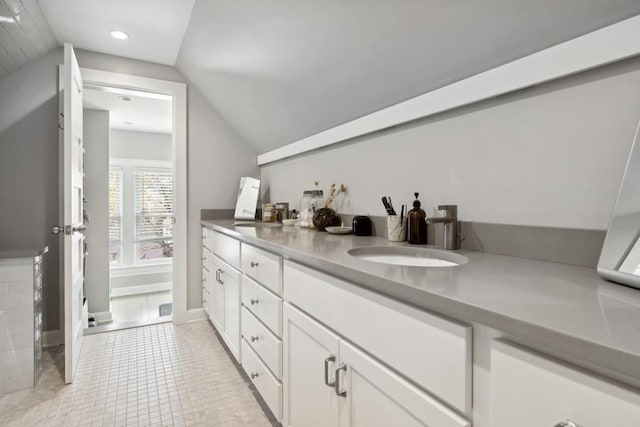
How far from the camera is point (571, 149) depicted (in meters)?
0.99

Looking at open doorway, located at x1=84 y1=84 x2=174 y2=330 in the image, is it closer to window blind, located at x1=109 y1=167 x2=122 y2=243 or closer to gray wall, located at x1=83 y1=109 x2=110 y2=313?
window blind, located at x1=109 y1=167 x2=122 y2=243

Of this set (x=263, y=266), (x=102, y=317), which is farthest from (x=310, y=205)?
(x=102, y=317)

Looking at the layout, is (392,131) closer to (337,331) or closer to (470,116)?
(470,116)

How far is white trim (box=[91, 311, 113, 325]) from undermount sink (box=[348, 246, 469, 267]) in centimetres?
339

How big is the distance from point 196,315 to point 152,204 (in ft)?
9.25

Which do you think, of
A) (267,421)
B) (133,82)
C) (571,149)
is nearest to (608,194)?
(571,149)

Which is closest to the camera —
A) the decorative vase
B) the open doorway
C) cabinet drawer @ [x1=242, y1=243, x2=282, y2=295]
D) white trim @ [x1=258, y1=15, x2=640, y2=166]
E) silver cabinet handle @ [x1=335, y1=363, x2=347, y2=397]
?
white trim @ [x1=258, y1=15, x2=640, y2=166]

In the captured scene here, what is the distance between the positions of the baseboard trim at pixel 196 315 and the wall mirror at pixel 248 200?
0.92 m

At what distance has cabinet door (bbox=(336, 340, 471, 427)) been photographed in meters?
0.71

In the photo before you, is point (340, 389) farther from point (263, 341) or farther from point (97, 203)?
point (97, 203)

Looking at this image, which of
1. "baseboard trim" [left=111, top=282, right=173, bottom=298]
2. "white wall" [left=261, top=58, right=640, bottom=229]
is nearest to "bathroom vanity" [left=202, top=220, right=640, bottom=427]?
"white wall" [left=261, top=58, right=640, bottom=229]

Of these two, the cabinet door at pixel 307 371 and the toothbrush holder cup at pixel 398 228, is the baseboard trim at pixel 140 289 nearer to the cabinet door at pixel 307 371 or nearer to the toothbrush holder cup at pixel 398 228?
the cabinet door at pixel 307 371

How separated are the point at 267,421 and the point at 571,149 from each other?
66.7 inches

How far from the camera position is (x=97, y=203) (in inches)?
144
